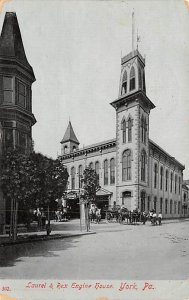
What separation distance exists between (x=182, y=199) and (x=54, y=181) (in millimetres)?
4037

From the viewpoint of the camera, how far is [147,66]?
7.19 meters

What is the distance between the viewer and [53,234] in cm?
988

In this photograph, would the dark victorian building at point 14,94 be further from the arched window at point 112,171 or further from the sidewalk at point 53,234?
the arched window at point 112,171

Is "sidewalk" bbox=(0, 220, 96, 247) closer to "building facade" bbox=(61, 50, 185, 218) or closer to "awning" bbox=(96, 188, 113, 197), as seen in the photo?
"building facade" bbox=(61, 50, 185, 218)

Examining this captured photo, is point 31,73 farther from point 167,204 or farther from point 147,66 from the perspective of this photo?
point 167,204

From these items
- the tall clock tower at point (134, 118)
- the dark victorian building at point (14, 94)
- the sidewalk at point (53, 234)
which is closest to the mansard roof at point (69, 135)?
the dark victorian building at point (14, 94)

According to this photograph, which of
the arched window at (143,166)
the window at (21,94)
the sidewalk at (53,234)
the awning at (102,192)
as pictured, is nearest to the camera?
the window at (21,94)

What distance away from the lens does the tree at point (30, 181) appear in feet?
27.4

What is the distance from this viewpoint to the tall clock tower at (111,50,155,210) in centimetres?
735

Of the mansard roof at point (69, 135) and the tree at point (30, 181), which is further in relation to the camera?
the tree at point (30, 181)

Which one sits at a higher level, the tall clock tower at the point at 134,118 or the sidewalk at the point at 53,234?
the tall clock tower at the point at 134,118

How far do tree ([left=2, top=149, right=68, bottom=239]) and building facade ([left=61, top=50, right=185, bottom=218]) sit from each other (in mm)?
733

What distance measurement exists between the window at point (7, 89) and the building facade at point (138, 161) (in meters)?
1.98

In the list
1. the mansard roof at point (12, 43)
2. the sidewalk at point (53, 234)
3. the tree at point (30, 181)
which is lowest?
the sidewalk at point (53, 234)
